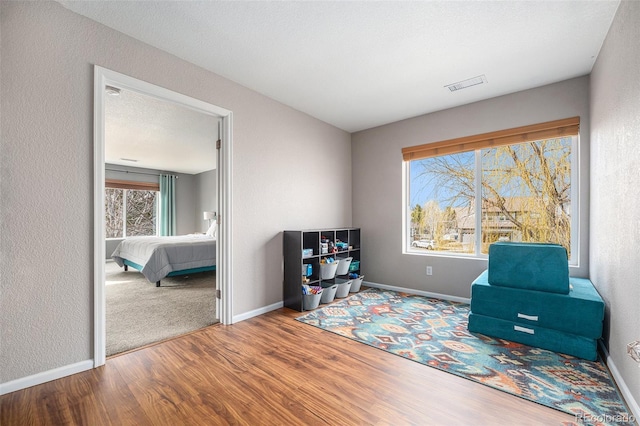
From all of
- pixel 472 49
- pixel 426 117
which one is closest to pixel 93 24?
pixel 472 49

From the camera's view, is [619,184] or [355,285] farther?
[355,285]

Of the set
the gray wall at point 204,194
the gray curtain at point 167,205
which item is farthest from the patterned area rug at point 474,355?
the gray curtain at point 167,205

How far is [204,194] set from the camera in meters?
8.27

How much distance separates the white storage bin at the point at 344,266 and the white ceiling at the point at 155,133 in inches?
100

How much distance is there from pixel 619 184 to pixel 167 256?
5180mm

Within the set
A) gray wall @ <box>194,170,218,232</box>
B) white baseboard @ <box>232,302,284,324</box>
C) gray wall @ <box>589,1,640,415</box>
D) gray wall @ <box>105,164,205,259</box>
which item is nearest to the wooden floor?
white baseboard @ <box>232,302,284,324</box>

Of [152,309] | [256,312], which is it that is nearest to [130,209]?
[152,309]

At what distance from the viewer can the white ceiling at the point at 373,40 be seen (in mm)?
1859

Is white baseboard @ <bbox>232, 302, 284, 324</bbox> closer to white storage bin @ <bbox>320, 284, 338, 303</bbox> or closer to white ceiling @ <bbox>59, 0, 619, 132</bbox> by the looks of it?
white storage bin @ <bbox>320, 284, 338, 303</bbox>

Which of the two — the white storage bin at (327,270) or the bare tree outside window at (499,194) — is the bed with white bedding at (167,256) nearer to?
the white storage bin at (327,270)

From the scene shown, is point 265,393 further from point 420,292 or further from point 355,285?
point 420,292

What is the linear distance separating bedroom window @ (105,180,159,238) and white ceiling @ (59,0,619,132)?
6111mm

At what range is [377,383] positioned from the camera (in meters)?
1.76

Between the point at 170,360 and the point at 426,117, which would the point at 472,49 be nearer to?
the point at 426,117
